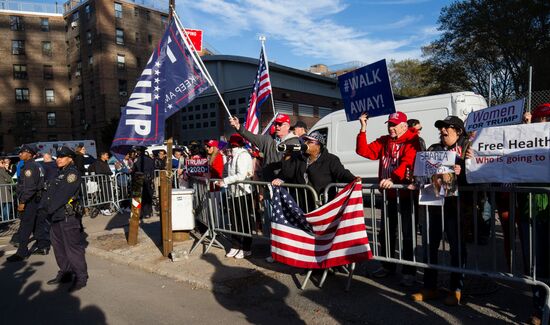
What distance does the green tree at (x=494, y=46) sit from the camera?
88.8ft

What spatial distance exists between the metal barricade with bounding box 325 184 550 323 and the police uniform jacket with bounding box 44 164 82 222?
128 inches

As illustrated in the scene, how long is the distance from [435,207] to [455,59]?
31.6m

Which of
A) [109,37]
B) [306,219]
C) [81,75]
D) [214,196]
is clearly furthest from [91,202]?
[81,75]

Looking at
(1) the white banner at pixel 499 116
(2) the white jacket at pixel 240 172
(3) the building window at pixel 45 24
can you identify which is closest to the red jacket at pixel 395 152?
(1) the white banner at pixel 499 116

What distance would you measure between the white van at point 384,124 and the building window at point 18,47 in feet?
168

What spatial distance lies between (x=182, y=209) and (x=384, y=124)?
225 inches

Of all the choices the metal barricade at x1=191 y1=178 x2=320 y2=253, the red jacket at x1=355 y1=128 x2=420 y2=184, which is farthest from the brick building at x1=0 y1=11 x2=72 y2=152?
the red jacket at x1=355 y1=128 x2=420 y2=184

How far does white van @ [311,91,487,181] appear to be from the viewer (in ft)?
31.3

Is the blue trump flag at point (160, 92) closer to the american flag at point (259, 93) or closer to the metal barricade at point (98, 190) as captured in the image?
the american flag at point (259, 93)

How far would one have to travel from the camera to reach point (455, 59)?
32.4m

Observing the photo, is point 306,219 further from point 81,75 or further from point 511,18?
point 81,75

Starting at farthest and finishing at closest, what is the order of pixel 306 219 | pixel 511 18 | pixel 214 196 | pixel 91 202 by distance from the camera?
pixel 511 18 → pixel 91 202 → pixel 214 196 → pixel 306 219

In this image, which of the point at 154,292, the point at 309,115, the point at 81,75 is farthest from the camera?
the point at 81,75

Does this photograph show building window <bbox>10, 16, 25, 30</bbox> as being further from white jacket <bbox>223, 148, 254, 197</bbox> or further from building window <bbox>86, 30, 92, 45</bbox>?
white jacket <bbox>223, 148, 254, 197</bbox>
